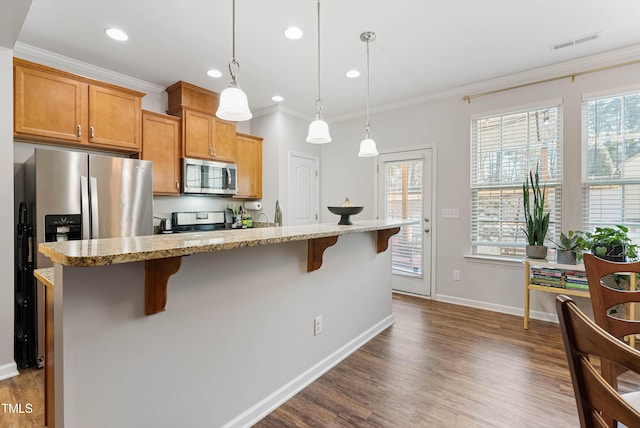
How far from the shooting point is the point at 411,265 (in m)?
4.29

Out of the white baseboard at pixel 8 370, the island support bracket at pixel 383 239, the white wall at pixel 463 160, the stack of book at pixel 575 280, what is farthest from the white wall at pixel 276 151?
the stack of book at pixel 575 280

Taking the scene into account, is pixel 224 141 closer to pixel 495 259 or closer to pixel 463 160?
pixel 463 160

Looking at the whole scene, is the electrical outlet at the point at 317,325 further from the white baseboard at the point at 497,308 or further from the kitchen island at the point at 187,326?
the white baseboard at the point at 497,308

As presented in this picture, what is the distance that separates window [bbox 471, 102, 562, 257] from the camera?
3311 millimetres

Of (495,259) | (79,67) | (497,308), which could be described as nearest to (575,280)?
(495,259)

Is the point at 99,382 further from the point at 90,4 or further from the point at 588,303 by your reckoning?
the point at 588,303

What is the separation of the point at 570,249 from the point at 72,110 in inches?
189

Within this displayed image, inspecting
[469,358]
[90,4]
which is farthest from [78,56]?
[469,358]

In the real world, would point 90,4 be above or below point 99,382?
above

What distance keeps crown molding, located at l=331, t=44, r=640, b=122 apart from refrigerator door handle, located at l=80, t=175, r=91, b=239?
12.3ft

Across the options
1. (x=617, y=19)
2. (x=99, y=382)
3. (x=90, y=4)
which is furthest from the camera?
(x=617, y=19)

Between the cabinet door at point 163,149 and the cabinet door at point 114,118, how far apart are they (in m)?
0.12

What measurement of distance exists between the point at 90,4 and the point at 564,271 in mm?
4575

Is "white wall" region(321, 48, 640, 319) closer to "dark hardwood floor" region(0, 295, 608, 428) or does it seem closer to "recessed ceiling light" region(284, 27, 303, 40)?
"dark hardwood floor" region(0, 295, 608, 428)
